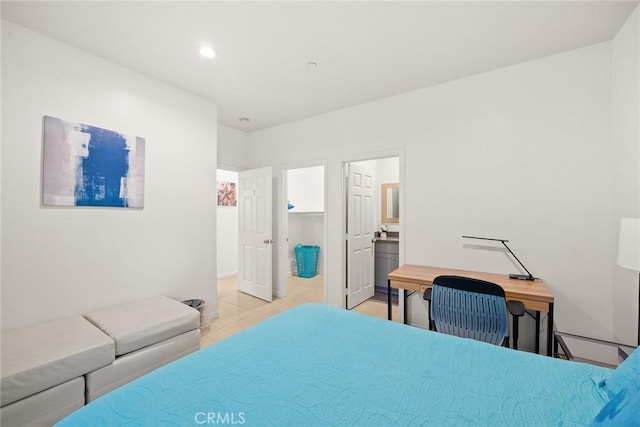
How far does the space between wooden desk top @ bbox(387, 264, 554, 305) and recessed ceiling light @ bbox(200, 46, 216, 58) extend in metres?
2.64

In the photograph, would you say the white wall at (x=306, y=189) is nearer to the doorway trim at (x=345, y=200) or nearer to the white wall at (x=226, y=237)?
the white wall at (x=226, y=237)

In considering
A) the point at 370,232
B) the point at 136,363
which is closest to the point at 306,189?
the point at 370,232

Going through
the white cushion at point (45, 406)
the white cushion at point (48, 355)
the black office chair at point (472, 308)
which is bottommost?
the white cushion at point (45, 406)

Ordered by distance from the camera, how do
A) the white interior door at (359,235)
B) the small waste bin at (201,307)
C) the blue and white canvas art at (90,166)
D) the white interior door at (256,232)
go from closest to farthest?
the blue and white canvas art at (90,166), the small waste bin at (201,307), the white interior door at (359,235), the white interior door at (256,232)

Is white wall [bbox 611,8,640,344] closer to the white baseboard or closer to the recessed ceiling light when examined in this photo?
the recessed ceiling light

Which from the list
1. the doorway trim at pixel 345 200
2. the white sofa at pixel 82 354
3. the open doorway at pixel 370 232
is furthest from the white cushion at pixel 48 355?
the open doorway at pixel 370 232

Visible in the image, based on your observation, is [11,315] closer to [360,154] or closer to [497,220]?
[360,154]

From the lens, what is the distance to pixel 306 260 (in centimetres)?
547

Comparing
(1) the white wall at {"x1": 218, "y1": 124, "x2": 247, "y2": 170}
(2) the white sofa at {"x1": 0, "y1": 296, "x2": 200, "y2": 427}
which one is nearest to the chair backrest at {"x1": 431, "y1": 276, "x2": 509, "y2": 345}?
(2) the white sofa at {"x1": 0, "y1": 296, "x2": 200, "y2": 427}

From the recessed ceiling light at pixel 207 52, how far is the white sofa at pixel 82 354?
2318 mm

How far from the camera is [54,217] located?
2146 mm

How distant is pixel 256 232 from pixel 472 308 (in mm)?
3199

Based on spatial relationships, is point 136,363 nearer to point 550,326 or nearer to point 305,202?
point 550,326

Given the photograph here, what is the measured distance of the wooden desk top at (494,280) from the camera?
203 cm
